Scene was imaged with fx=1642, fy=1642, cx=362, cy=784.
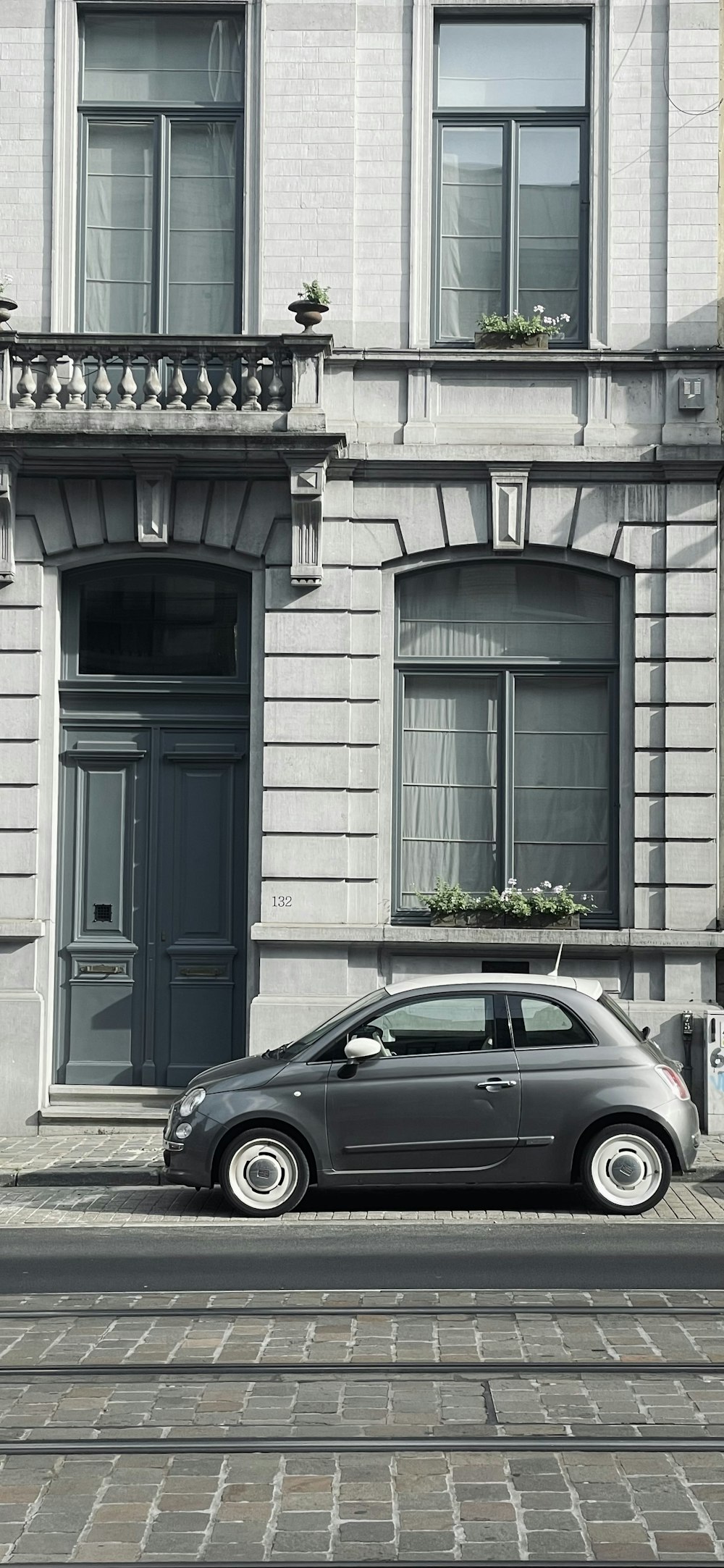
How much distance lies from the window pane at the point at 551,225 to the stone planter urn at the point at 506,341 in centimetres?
45

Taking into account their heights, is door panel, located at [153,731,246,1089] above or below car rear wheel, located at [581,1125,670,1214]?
above

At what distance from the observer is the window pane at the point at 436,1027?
35.2 ft

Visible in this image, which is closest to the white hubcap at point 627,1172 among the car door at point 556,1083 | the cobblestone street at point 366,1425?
the car door at point 556,1083

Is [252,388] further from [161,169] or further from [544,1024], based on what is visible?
[544,1024]

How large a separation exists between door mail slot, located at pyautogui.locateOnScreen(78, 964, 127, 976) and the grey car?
4.43 metres

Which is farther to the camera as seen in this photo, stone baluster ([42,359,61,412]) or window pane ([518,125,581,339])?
window pane ([518,125,581,339])

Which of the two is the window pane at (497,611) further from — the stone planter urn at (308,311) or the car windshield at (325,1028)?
the car windshield at (325,1028)

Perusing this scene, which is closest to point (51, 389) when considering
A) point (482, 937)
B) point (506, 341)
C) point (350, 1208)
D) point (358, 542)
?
point (358, 542)

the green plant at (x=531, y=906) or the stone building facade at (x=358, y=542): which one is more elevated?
the stone building facade at (x=358, y=542)

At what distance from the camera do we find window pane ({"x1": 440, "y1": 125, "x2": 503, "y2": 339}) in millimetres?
15320

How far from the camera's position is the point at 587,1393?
6438mm

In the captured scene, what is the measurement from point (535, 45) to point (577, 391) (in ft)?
11.2

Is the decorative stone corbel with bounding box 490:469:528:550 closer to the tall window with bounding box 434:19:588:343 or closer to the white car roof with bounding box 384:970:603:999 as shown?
the tall window with bounding box 434:19:588:343

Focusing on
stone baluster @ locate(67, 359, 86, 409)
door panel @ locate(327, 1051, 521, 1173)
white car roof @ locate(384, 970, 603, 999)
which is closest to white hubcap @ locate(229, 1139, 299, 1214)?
door panel @ locate(327, 1051, 521, 1173)
